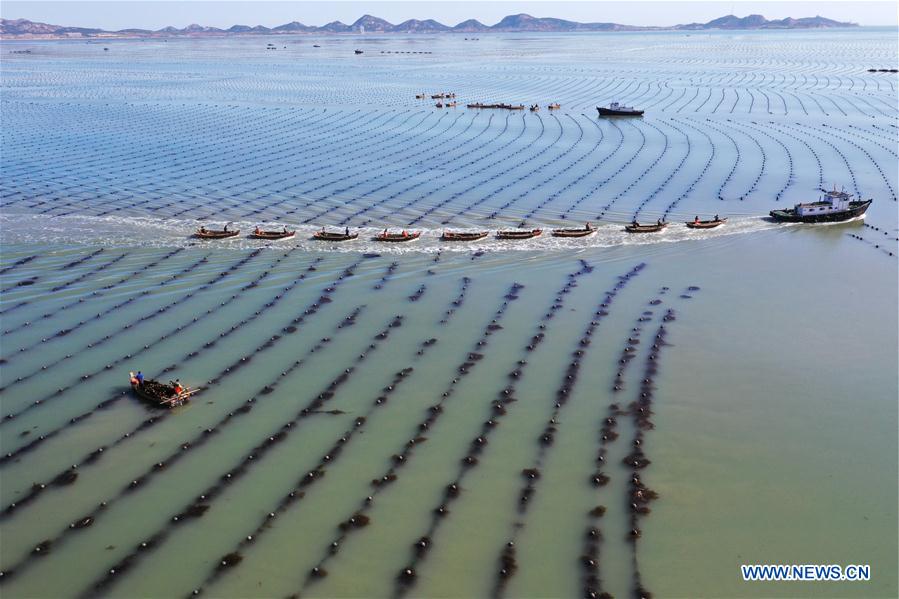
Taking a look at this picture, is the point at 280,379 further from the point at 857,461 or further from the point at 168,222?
the point at 168,222

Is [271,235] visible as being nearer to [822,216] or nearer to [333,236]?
[333,236]

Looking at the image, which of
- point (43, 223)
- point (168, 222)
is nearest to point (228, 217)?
point (168, 222)

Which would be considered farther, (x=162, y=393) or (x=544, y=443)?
(x=162, y=393)

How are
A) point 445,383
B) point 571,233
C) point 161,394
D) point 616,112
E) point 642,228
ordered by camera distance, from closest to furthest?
point 161,394, point 445,383, point 571,233, point 642,228, point 616,112

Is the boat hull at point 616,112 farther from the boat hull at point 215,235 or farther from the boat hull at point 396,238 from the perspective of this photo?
the boat hull at point 215,235

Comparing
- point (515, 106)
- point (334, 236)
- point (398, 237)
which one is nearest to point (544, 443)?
point (398, 237)

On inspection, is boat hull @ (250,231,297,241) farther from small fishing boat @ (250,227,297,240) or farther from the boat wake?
the boat wake
